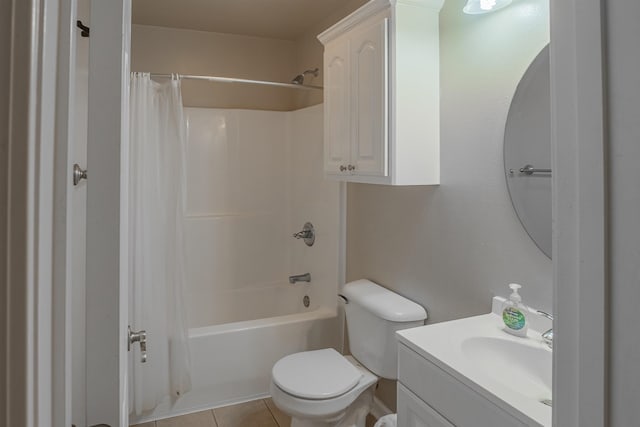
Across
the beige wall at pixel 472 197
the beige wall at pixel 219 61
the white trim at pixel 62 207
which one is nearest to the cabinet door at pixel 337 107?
the beige wall at pixel 472 197

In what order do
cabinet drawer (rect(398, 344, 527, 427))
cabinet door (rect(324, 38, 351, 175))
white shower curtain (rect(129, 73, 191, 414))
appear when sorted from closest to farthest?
cabinet drawer (rect(398, 344, 527, 427)), cabinet door (rect(324, 38, 351, 175)), white shower curtain (rect(129, 73, 191, 414))

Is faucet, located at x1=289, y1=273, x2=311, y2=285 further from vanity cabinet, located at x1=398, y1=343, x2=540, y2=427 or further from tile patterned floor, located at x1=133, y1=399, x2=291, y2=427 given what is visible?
vanity cabinet, located at x1=398, y1=343, x2=540, y2=427

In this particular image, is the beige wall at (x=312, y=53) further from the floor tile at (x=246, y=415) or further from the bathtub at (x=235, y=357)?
the floor tile at (x=246, y=415)

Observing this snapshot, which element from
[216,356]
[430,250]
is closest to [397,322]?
[430,250]

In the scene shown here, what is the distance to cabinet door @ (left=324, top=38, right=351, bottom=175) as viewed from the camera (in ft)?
6.46

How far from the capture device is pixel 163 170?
7.35ft

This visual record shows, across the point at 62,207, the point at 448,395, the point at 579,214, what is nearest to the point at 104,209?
the point at 62,207

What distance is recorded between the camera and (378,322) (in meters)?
1.84

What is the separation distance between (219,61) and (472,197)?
2.42 meters

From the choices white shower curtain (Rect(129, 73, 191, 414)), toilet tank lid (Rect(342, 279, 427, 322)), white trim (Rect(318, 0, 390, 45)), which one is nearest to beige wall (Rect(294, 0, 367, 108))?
white trim (Rect(318, 0, 390, 45))

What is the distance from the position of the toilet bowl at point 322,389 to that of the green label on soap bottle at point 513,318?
2.45ft

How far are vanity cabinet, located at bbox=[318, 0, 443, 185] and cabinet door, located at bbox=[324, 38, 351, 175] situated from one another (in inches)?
2.9

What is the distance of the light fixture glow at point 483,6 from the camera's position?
1.40 meters

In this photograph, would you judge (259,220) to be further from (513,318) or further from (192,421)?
(513,318)
